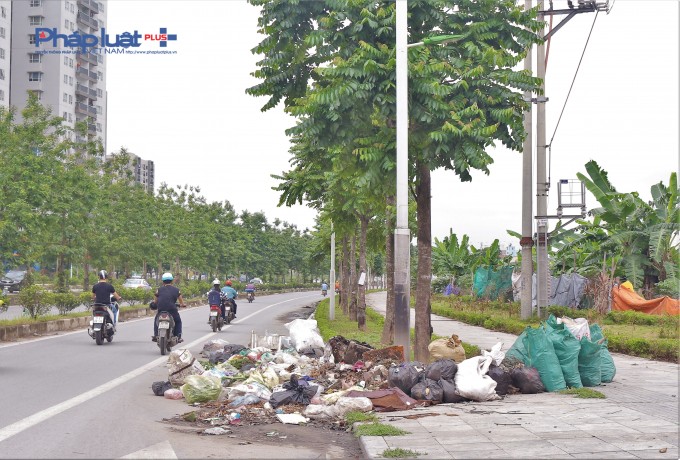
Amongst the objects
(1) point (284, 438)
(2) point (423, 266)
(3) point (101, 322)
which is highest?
(2) point (423, 266)

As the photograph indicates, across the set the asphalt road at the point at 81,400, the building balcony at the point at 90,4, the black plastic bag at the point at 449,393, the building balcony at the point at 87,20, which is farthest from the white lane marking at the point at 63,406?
the building balcony at the point at 90,4

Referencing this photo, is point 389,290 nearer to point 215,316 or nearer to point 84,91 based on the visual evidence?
point 215,316

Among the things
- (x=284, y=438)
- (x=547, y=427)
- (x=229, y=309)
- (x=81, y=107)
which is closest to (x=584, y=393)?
(x=547, y=427)

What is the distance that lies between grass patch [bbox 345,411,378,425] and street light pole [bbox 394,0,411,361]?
279 centimetres

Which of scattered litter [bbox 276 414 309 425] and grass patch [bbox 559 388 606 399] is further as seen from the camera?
grass patch [bbox 559 388 606 399]

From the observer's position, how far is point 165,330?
54.2 ft

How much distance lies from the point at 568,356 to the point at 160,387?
5.98 meters

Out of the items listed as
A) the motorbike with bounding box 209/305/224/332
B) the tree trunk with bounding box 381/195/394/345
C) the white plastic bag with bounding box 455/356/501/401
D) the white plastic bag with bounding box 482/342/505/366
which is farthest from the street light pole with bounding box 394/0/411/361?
the motorbike with bounding box 209/305/224/332

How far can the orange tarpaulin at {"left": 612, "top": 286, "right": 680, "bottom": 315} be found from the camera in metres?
24.6

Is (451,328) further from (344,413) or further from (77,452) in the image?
(77,452)

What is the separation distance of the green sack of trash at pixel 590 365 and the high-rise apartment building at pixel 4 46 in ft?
241

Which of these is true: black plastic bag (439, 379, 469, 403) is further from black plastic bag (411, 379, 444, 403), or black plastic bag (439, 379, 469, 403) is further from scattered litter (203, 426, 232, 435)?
scattered litter (203, 426, 232, 435)

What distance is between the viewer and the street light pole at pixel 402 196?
38.0ft

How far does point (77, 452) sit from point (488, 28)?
9.37 meters
